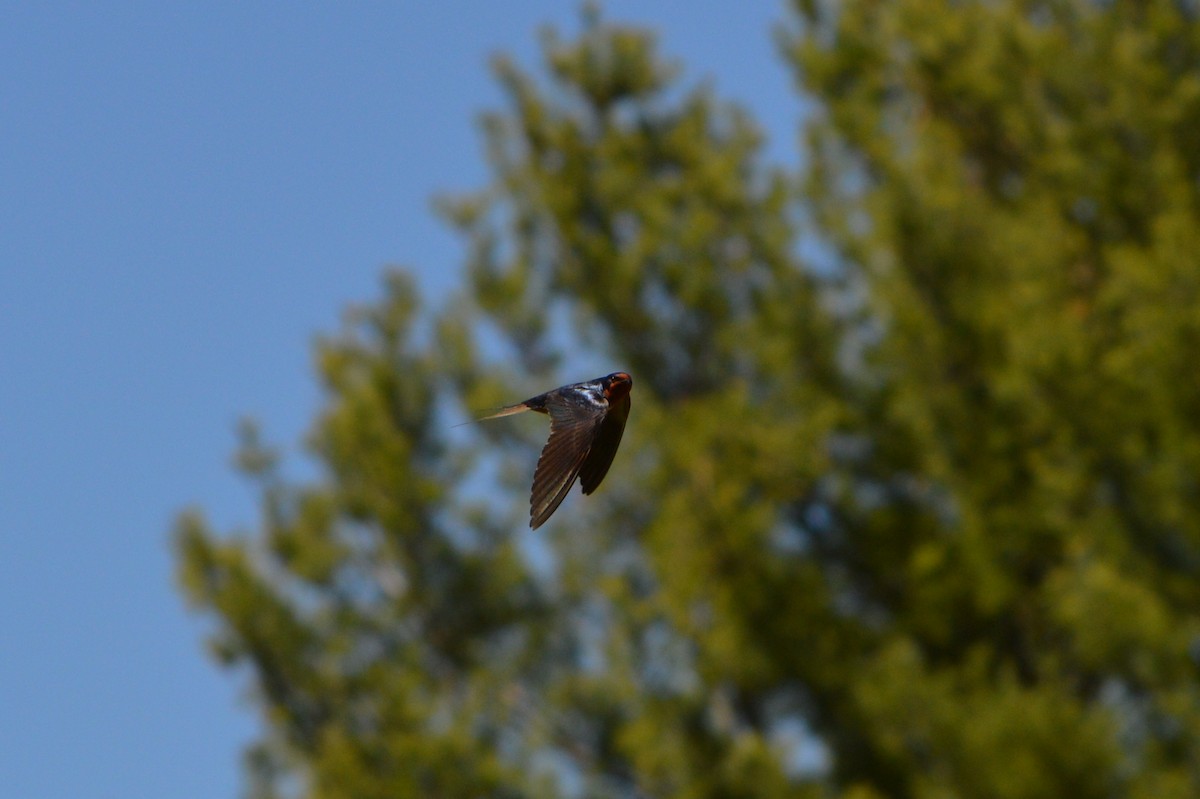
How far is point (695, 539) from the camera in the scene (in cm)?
1066

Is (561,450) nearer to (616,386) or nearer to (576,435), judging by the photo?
(576,435)

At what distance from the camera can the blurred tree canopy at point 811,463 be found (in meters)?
9.55

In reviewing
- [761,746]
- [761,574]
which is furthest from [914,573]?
[761,746]

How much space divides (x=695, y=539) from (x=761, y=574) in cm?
51

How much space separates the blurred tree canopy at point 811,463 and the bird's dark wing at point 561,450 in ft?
20.4

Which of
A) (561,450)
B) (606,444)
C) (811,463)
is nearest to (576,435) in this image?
(561,450)

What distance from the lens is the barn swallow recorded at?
287 cm

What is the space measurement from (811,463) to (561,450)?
844 centimetres

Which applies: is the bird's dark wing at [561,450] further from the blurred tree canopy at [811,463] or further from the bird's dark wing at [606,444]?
the blurred tree canopy at [811,463]

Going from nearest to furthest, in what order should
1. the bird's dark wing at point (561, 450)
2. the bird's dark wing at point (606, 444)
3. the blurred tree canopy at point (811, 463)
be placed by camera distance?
the bird's dark wing at point (561, 450), the bird's dark wing at point (606, 444), the blurred tree canopy at point (811, 463)

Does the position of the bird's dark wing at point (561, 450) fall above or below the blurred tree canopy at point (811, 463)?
below

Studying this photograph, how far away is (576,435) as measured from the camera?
10.0 ft

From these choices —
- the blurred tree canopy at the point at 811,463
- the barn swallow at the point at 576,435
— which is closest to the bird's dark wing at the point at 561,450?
the barn swallow at the point at 576,435

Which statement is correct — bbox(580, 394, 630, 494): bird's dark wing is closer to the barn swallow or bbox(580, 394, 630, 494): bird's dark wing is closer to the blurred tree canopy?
the barn swallow
